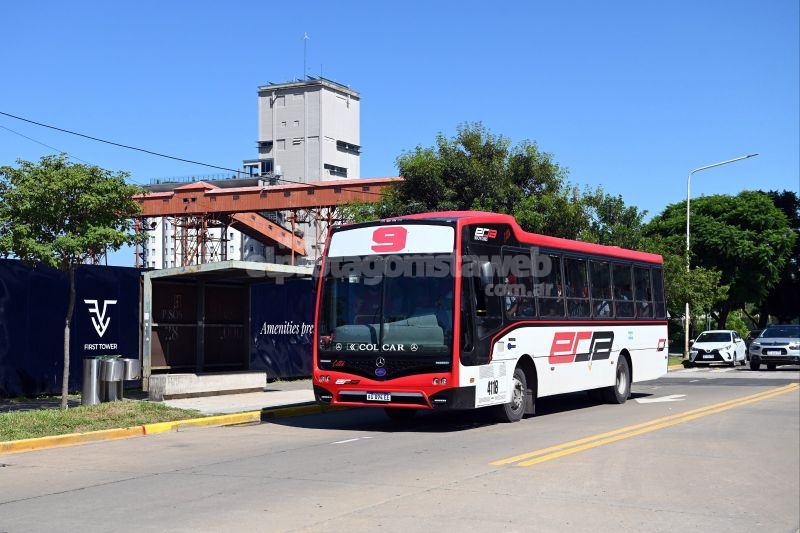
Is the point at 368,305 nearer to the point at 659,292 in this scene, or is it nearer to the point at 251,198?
the point at 659,292

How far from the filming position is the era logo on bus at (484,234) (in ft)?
49.2

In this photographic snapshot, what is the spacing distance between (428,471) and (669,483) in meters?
2.62

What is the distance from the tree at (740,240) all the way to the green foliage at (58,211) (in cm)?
4918

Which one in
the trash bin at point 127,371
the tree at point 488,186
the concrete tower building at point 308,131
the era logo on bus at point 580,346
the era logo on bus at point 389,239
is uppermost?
the concrete tower building at point 308,131

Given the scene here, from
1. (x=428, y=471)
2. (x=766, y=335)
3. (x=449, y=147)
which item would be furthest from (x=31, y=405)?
(x=766, y=335)

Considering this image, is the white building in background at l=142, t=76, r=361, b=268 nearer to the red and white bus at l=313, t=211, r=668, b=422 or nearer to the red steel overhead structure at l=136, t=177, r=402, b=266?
the red steel overhead structure at l=136, t=177, r=402, b=266

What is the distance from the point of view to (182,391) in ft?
61.7

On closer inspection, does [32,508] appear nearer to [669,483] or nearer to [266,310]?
[669,483]

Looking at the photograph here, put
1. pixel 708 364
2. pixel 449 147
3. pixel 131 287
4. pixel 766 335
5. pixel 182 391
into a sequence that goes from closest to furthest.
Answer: pixel 182 391 < pixel 131 287 < pixel 449 147 < pixel 766 335 < pixel 708 364

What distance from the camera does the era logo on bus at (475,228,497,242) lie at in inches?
590

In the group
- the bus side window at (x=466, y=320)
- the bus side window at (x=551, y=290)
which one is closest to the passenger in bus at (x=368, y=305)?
the bus side window at (x=466, y=320)

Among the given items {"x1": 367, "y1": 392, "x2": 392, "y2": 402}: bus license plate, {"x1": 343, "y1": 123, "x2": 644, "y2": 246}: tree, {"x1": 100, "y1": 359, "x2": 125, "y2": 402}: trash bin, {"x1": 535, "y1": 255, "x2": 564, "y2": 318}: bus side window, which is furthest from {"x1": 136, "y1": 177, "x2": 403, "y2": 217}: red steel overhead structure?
{"x1": 367, "y1": 392, "x2": 392, "y2": 402}: bus license plate

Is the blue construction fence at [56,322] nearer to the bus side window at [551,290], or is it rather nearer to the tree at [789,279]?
the bus side window at [551,290]

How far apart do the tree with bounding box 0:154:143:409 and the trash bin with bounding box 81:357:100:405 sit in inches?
20.2
